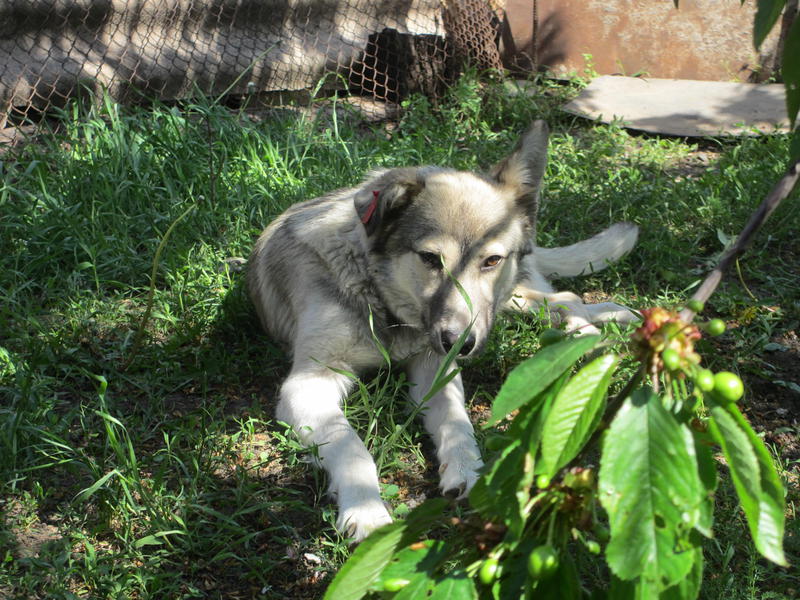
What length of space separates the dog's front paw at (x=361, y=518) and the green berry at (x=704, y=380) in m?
1.73

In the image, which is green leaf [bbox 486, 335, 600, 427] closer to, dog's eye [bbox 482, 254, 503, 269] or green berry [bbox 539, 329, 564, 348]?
green berry [bbox 539, 329, 564, 348]

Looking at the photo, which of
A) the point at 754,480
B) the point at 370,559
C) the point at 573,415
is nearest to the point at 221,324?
the point at 370,559

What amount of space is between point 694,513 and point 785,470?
7.59 feet

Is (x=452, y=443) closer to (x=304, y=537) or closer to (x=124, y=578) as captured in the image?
(x=304, y=537)

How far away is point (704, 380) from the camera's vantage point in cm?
81

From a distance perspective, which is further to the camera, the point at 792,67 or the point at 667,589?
the point at 792,67

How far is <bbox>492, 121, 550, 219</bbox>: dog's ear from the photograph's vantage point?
3451 mm

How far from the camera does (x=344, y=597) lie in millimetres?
965

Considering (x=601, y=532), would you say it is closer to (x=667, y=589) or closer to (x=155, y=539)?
(x=667, y=589)

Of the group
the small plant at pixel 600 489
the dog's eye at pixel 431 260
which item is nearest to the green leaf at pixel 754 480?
the small plant at pixel 600 489

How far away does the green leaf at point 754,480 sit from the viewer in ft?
2.58

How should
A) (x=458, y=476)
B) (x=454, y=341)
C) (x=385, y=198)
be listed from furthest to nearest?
(x=385, y=198) < (x=454, y=341) < (x=458, y=476)

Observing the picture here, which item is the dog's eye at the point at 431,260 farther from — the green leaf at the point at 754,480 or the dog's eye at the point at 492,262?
the green leaf at the point at 754,480

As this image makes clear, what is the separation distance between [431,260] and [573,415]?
2.30 m
